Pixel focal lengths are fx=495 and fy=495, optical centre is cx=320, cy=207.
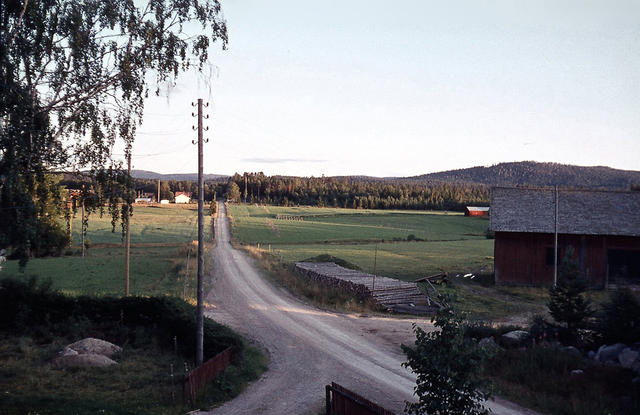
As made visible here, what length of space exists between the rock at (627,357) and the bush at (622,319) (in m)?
1.11

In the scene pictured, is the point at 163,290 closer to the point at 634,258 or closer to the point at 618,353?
the point at 618,353

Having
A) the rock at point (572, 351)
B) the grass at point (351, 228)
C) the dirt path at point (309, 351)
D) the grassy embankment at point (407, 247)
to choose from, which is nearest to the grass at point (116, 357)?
the dirt path at point (309, 351)

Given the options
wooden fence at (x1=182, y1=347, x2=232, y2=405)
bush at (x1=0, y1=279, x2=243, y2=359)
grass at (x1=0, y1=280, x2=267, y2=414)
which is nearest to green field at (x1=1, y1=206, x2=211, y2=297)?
bush at (x1=0, y1=279, x2=243, y2=359)

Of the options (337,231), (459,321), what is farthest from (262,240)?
(459,321)

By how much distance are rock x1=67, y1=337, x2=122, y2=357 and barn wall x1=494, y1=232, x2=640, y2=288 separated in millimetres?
28755

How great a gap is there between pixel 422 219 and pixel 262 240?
55483mm

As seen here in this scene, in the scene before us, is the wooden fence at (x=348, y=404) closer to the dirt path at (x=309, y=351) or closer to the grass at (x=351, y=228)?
the dirt path at (x=309, y=351)

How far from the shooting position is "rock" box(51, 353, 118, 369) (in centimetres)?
1794

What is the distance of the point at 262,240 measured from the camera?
75312 mm

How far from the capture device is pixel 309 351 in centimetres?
2078

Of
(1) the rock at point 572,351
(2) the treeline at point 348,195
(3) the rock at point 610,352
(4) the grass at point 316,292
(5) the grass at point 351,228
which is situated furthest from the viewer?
(2) the treeline at point 348,195

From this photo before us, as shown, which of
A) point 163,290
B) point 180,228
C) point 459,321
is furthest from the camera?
point 180,228

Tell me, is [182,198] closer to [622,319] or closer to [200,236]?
[200,236]

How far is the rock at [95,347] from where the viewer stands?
19453 mm
